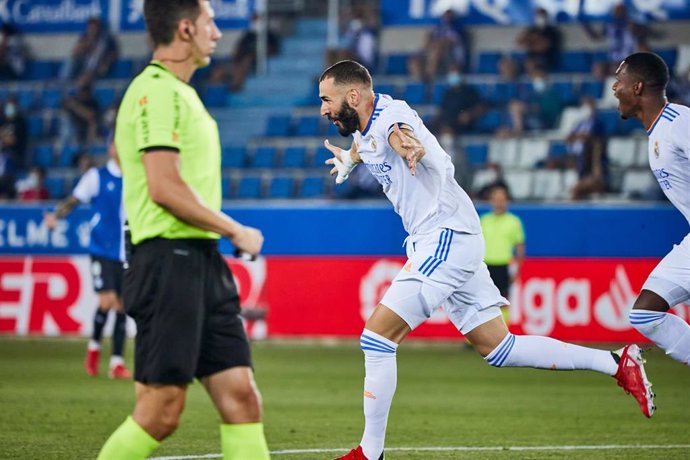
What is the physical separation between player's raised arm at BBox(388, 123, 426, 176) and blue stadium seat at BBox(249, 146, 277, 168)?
15894mm

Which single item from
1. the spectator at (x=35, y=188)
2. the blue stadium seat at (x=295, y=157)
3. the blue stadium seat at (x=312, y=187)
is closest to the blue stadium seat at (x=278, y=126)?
the blue stadium seat at (x=295, y=157)

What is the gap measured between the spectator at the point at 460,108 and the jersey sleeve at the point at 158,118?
52.6 ft

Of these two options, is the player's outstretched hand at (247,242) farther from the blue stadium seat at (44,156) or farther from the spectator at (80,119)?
the blue stadium seat at (44,156)

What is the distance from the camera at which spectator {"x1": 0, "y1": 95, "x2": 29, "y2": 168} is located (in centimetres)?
2328

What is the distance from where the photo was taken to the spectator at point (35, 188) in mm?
21969

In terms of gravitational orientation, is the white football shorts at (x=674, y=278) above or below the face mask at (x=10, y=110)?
above

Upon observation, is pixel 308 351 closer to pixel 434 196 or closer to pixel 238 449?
pixel 434 196

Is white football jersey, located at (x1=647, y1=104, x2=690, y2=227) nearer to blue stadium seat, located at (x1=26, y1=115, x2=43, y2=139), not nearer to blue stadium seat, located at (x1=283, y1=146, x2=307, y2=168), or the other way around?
blue stadium seat, located at (x1=283, y1=146, x2=307, y2=168)

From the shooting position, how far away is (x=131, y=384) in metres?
13.0

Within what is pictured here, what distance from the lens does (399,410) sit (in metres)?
11.0

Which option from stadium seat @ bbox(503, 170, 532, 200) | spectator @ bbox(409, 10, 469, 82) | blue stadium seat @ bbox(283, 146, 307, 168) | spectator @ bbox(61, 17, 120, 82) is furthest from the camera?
spectator @ bbox(61, 17, 120, 82)

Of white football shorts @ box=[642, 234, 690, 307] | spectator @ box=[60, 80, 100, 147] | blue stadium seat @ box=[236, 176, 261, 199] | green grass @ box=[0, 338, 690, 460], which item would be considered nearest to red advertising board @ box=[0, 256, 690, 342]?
green grass @ box=[0, 338, 690, 460]

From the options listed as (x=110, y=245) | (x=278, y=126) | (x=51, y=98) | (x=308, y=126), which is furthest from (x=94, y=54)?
(x=110, y=245)

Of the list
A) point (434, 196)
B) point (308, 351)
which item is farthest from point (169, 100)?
point (308, 351)
